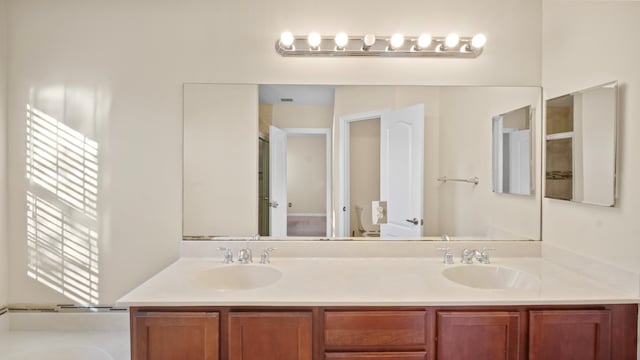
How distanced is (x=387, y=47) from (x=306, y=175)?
88cm

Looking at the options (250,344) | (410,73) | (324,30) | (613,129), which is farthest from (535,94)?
(250,344)

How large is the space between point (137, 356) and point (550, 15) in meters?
2.69

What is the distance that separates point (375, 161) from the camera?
6.91 ft

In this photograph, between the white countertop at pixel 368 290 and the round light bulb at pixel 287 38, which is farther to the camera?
the round light bulb at pixel 287 38

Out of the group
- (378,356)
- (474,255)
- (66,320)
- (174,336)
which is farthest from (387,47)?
(66,320)

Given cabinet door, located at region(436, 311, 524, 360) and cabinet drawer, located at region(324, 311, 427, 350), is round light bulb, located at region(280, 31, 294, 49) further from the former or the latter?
cabinet door, located at region(436, 311, 524, 360)

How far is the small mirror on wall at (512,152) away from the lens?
2092 millimetres

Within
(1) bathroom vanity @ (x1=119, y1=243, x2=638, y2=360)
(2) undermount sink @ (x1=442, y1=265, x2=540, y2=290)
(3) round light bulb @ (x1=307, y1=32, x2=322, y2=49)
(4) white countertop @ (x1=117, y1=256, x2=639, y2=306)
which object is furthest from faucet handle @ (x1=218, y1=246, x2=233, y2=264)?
(3) round light bulb @ (x1=307, y1=32, x2=322, y2=49)

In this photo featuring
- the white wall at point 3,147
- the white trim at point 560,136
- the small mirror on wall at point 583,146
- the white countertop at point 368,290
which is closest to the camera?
the white countertop at point 368,290

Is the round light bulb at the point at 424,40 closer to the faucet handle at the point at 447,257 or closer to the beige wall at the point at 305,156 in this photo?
the beige wall at the point at 305,156

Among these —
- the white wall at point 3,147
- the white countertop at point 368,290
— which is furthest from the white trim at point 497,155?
the white wall at point 3,147

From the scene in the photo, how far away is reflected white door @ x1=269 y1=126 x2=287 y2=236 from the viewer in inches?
82.8

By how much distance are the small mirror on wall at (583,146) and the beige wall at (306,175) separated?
126cm

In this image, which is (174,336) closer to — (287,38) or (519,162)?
(287,38)
